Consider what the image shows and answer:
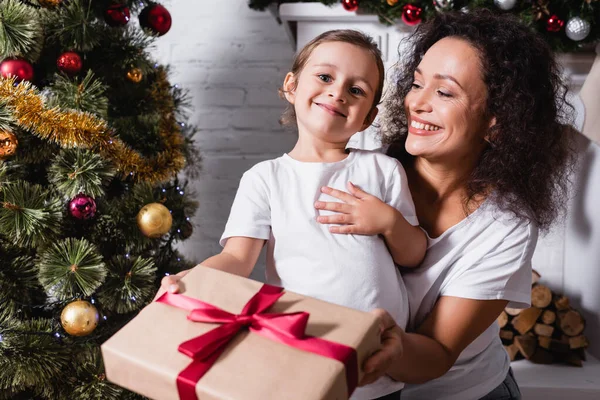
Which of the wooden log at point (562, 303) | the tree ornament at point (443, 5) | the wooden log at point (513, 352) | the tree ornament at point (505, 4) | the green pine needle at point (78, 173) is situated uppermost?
the tree ornament at point (505, 4)

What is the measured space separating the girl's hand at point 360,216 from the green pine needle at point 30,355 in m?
0.96

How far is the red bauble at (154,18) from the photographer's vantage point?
6.11ft

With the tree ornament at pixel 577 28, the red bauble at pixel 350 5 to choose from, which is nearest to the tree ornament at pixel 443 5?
the red bauble at pixel 350 5

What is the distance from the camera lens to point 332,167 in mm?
1304

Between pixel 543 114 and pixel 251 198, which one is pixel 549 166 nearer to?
pixel 543 114

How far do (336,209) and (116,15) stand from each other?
3.42 ft

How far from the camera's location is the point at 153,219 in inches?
69.2

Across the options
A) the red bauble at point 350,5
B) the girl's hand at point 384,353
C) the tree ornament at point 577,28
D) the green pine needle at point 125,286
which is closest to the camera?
the girl's hand at point 384,353

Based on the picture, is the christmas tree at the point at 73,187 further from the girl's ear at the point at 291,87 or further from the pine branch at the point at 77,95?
the girl's ear at the point at 291,87

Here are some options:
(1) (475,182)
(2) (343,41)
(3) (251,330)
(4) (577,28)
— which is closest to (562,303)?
(4) (577,28)

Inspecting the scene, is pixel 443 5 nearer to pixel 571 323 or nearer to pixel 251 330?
pixel 571 323

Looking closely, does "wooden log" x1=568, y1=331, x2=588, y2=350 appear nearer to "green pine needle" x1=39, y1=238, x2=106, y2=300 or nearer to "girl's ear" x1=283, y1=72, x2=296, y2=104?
"girl's ear" x1=283, y1=72, x2=296, y2=104

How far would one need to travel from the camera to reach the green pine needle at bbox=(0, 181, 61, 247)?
158 centimetres

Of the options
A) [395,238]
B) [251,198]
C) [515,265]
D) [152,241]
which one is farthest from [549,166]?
[152,241]
